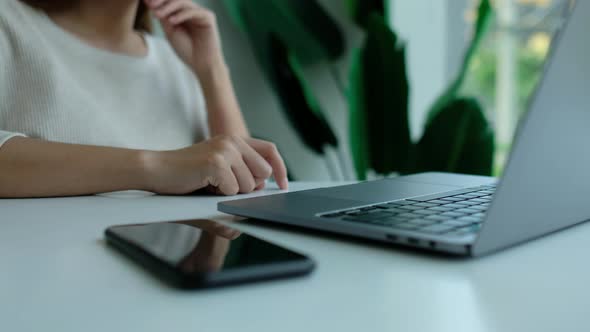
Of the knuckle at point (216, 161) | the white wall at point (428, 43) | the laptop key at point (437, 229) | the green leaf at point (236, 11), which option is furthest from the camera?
the white wall at point (428, 43)

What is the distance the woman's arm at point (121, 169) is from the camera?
69cm

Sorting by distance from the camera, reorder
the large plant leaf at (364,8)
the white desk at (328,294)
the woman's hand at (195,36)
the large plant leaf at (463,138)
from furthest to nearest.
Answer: the large plant leaf at (364,8)
the large plant leaf at (463,138)
the woman's hand at (195,36)
the white desk at (328,294)

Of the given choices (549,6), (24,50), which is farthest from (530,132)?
(549,6)

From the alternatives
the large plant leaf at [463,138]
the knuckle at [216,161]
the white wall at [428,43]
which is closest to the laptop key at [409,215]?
the knuckle at [216,161]

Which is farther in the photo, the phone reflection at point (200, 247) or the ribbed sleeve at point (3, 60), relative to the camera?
the ribbed sleeve at point (3, 60)

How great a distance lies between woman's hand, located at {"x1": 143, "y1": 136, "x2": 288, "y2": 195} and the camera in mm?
681

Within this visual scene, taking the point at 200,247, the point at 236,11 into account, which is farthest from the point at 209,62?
the point at 200,247

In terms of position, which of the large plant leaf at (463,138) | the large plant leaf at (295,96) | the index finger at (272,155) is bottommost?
the large plant leaf at (463,138)

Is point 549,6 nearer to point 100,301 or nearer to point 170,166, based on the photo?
point 170,166

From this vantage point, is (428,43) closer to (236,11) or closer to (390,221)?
(236,11)

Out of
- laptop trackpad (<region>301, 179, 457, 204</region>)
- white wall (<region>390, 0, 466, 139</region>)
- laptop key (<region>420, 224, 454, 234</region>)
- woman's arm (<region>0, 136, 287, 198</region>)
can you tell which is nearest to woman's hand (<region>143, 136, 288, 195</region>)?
woman's arm (<region>0, 136, 287, 198</region>)

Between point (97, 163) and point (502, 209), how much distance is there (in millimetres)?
528

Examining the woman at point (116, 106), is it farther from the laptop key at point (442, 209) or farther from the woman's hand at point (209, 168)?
the laptop key at point (442, 209)

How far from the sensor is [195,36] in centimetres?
131
